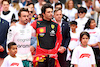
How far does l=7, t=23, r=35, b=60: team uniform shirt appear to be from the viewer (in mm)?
5531

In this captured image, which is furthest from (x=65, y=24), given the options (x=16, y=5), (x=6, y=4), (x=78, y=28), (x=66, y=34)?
(x=16, y=5)

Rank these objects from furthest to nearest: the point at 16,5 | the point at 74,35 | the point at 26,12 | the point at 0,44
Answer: the point at 16,5 → the point at 74,35 → the point at 0,44 → the point at 26,12

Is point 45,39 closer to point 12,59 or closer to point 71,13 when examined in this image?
point 12,59

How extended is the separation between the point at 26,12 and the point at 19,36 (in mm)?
643

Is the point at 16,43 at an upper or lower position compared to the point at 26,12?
lower

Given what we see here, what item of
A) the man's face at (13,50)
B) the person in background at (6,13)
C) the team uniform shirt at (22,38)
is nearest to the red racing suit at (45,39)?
the team uniform shirt at (22,38)

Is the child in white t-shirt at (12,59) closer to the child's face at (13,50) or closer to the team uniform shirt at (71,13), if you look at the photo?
the child's face at (13,50)

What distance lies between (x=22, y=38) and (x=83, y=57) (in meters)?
1.88

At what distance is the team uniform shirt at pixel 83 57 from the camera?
6379 mm

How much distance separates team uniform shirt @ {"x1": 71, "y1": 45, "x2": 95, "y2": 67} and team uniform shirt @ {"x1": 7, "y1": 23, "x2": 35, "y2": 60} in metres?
1.45

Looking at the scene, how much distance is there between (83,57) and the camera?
252 inches

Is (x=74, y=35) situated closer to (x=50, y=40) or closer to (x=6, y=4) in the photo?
(x=6, y=4)

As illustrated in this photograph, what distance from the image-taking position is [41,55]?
525cm

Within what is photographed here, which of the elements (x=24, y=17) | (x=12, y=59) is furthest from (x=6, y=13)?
(x=12, y=59)
